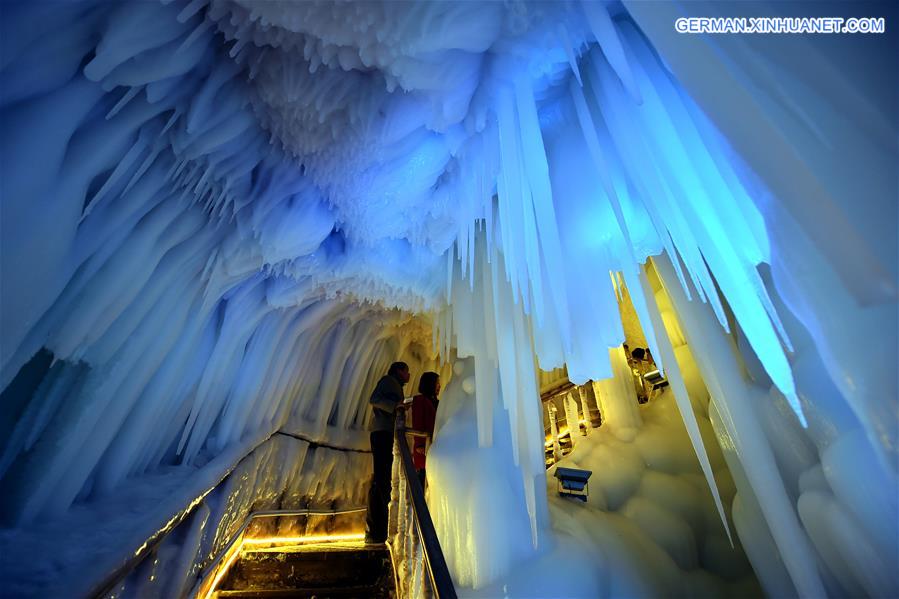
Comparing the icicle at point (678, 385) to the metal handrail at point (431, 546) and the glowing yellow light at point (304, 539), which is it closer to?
the metal handrail at point (431, 546)

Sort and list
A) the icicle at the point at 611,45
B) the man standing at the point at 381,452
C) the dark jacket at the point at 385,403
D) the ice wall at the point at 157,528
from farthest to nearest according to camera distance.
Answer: the dark jacket at the point at 385,403
the man standing at the point at 381,452
the ice wall at the point at 157,528
the icicle at the point at 611,45

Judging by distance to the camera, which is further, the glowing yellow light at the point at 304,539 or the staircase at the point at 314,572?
the glowing yellow light at the point at 304,539

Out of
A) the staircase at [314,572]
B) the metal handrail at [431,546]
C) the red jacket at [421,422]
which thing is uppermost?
the red jacket at [421,422]

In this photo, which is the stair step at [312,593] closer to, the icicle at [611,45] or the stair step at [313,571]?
the stair step at [313,571]

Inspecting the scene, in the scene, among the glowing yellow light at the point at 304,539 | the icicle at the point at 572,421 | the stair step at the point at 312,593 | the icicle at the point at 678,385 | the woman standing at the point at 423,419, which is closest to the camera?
the icicle at the point at 678,385

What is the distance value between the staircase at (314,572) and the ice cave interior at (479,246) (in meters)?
0.41

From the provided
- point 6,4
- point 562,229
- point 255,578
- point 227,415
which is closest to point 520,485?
point 562,229

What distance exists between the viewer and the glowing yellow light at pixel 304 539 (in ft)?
14.1

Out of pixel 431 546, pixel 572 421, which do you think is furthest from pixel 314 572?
pixel 572 421

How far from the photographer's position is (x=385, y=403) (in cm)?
414

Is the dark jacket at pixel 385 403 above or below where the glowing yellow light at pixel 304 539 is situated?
above

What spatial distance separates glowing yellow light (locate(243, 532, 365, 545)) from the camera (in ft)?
14.1

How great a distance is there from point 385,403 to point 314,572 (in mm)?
1626

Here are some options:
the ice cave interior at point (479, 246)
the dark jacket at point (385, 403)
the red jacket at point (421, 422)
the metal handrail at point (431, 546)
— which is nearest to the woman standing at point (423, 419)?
the red jacket at point (421, 422)
